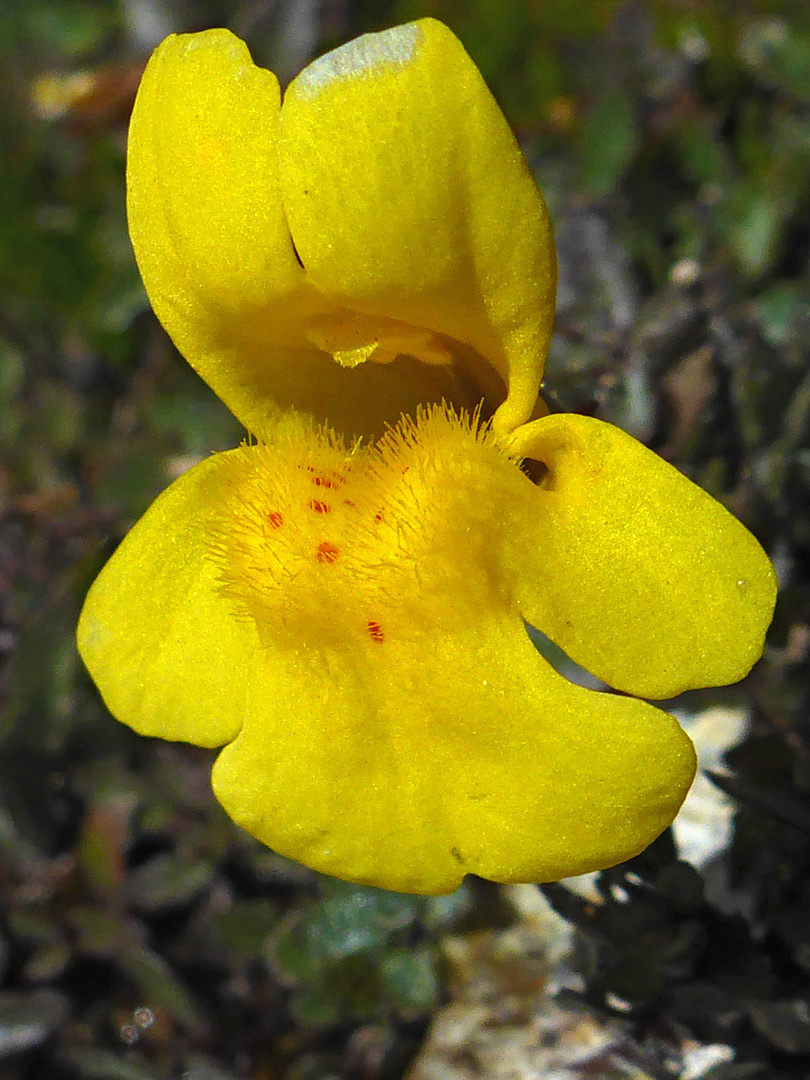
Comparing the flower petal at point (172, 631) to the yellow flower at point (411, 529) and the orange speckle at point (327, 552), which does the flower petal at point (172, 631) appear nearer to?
the yellow flower at point (411, 529)

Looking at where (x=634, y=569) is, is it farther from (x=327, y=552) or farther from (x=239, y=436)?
(x=239, y=436)

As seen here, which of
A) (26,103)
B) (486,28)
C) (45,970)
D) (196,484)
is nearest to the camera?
(196,484)

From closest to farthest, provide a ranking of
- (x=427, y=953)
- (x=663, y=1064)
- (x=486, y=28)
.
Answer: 1. (x=663, y=1064)
2. (x=427, y=953)
3. (x=486, y=28)

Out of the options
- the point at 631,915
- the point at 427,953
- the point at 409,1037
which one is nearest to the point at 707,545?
the point at 631,915

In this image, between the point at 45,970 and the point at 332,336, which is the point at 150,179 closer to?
the point at 332,336

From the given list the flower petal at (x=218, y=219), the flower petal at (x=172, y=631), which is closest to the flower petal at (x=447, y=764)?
the flower petal at (x=172, y=631)

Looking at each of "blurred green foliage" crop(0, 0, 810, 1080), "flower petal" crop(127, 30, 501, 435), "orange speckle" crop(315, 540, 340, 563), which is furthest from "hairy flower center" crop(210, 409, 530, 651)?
"blurred green foliage" crop(0, 0, 810, 1080)
